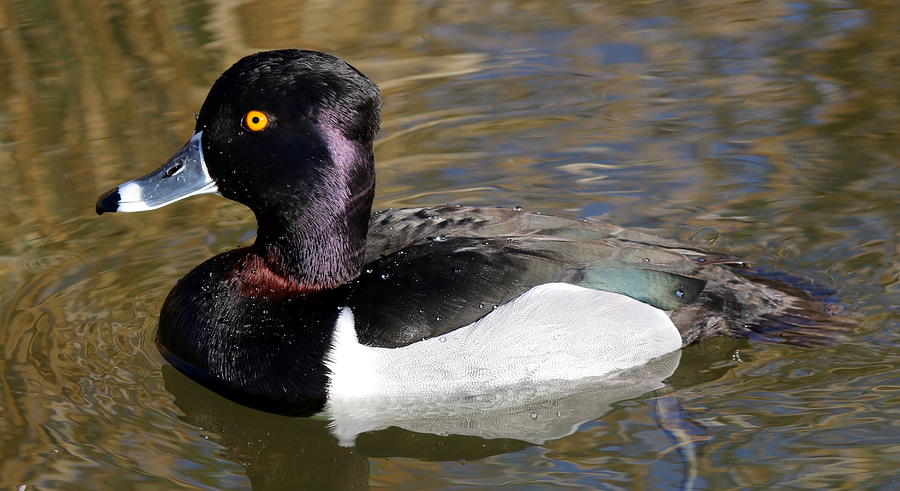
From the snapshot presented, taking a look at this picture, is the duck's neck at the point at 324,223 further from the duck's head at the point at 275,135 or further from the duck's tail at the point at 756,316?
the duck's tail at the point at 756,316

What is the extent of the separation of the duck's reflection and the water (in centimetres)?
2

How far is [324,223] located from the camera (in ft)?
17.4

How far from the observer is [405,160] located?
7.66 metres

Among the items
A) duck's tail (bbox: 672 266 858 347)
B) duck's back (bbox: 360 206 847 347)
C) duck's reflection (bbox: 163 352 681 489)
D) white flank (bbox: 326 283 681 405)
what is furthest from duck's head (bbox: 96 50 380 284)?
duck's tail (bbox: 672 266 858 347)

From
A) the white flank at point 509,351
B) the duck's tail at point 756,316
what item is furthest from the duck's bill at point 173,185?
the duck's tail at point 756,316

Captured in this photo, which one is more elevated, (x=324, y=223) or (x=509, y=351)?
(x=324, y=223)

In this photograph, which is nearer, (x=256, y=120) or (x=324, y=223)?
(x=256, y=120)

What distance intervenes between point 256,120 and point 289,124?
139 millimetres

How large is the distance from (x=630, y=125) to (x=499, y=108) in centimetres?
90

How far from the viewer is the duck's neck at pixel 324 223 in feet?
A: 17.2

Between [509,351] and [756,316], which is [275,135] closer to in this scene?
[509,351]

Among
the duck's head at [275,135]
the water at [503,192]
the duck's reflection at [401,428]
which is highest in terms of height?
the duck's head at [275,135]

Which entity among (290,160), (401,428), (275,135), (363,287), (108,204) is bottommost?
(401,428)

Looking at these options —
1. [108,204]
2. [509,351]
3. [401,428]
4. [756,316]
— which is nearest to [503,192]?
[756,316]
